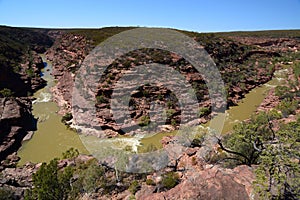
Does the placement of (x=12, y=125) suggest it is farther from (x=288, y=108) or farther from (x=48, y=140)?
(x=288, y=108)

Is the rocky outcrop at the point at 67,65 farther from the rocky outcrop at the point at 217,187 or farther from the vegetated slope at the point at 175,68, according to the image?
the rocky outcrop at the point at 217,187

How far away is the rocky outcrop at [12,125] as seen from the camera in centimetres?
2920

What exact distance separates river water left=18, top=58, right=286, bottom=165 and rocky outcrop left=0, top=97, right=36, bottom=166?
1.11m

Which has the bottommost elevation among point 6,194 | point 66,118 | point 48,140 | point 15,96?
point 48,140

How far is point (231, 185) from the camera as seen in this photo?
10883mm

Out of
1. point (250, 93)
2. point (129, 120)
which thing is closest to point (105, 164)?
point (129, 120)

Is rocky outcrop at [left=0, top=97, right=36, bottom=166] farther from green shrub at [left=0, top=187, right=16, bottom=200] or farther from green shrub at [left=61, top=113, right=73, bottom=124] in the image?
green shrub at [left=0, top=187, right=16, bottom=200]

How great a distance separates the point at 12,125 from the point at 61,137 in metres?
6.79

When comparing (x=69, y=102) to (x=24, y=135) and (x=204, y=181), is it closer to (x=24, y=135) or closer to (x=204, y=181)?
(x=24, y=135)

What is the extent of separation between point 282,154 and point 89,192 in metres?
13.0

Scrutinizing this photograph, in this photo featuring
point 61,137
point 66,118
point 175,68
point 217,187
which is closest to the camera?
point 217,187

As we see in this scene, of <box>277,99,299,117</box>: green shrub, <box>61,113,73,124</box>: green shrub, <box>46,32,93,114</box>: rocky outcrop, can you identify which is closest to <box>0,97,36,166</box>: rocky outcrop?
<box>61,113,73,124</box>: green shrub

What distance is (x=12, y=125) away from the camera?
32.4 metres

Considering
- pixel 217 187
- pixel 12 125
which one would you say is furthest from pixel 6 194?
pixel 12 125
